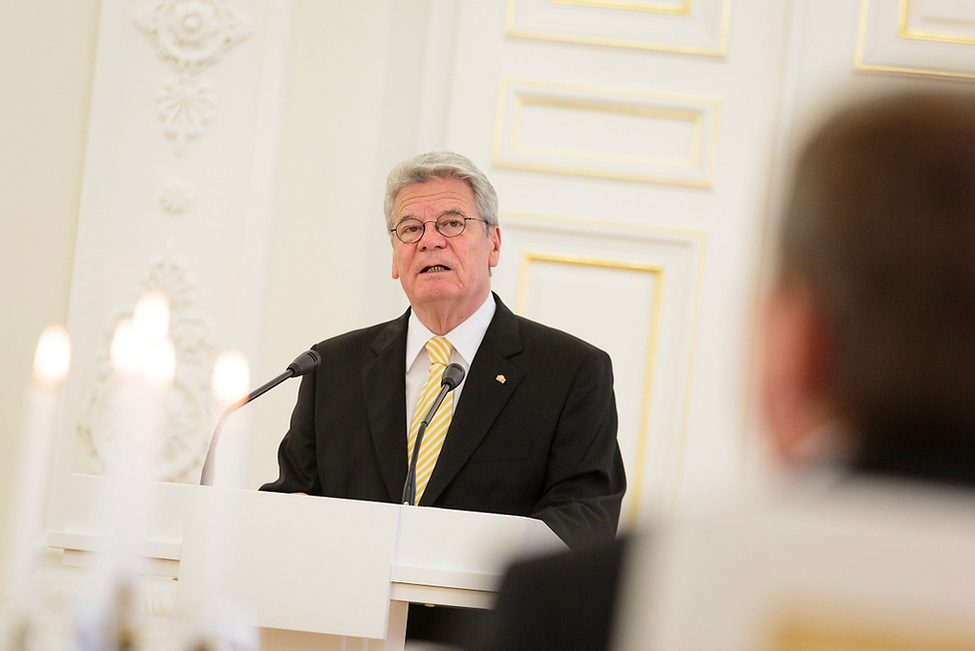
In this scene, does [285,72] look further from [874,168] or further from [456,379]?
[874,168]

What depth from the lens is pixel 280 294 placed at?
3928 mm

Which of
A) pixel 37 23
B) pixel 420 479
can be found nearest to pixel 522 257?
pixel 420 479

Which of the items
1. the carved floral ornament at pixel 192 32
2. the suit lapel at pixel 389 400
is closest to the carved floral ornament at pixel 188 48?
the carved floral ornament at pixel 192 32

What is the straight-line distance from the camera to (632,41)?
3977 mm

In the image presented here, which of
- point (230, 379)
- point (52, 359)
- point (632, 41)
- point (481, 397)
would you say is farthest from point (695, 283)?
point (52, 359)

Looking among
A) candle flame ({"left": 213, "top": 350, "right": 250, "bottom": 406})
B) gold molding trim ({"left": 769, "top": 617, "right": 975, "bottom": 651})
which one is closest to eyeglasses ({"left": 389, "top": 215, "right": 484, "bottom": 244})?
candle flame ({"left": 213, "top": 350, "right": 250, "bottom": 406})

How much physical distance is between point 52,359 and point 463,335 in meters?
2.15

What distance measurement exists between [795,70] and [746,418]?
3.51 meters

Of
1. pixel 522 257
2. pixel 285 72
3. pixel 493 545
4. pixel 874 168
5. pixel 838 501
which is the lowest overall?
pixel 493 545

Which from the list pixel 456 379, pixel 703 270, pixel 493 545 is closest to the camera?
pixel 493 545

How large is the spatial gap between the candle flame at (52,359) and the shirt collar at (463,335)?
2035 mm

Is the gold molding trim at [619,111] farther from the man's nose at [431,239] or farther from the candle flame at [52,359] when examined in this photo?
the candle flame at [52,359]

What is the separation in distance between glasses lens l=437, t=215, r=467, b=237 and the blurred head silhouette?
2.46 m

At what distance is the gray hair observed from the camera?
3086mm
